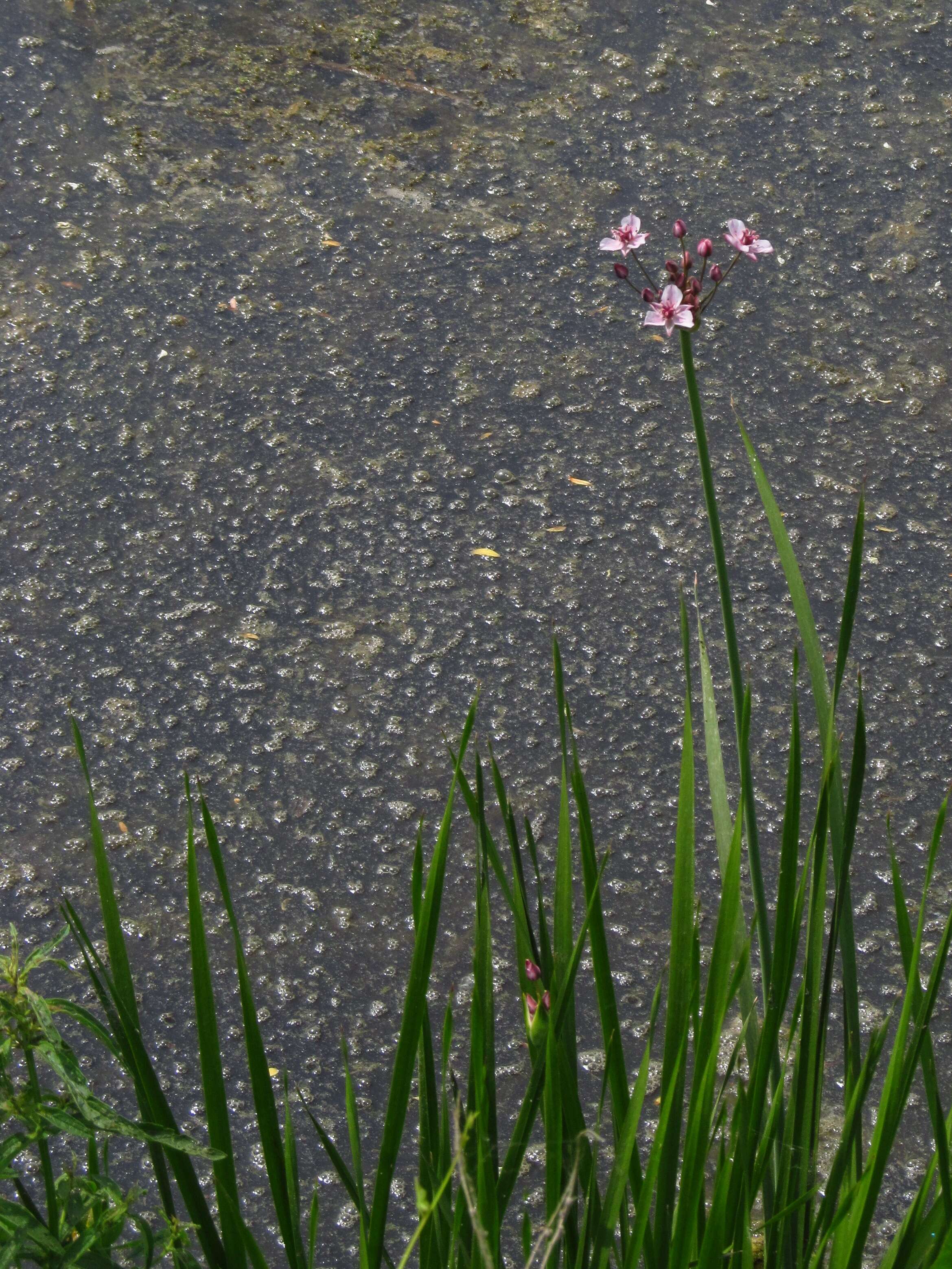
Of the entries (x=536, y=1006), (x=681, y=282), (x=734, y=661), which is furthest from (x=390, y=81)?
(x=536, y=1006)

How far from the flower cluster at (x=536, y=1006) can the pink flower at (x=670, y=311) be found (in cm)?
48

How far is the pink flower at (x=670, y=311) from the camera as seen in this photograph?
1073 mm

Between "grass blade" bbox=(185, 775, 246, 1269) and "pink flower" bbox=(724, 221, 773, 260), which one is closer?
"grass blade" bbox=(185, 775, 246, 1269)

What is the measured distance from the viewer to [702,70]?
10.5 ft

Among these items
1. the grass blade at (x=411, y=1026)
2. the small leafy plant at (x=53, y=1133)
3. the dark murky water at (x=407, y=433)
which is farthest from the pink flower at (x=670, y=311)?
the dark murky water at (x=407, y=433)

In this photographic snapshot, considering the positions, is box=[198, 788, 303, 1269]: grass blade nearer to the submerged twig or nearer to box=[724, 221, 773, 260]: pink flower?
box=[724, 221, 773, 260]: pink flower

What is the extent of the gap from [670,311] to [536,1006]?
0.53m

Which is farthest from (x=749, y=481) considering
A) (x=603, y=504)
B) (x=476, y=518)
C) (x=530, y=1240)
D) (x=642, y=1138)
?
(x=530, y=1240)

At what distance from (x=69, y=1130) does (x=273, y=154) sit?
8.16 ft

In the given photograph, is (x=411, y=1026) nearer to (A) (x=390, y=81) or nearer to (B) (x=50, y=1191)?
(B) (x=50, y=1191)

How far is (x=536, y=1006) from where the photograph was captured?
98 cm

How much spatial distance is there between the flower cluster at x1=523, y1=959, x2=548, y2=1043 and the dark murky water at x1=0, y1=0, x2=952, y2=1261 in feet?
2.05

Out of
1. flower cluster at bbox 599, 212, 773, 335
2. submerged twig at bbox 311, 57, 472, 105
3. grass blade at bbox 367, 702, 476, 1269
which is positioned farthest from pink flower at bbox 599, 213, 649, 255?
submerged twig at bbox 311, 57, 472, 105

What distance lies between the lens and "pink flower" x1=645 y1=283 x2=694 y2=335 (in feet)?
3.52
